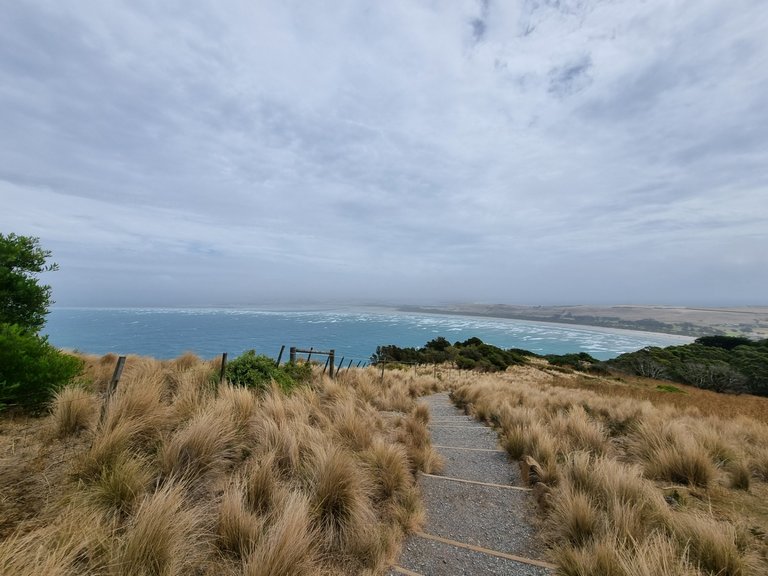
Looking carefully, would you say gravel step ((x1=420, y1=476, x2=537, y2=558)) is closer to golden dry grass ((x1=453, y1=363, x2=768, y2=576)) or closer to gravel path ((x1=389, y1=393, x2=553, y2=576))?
gravel path ((x1=389, y1=393, x2=553, y2=576))

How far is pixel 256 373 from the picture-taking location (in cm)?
849

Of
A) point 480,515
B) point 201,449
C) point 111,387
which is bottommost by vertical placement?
point 480,515

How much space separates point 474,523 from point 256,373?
6.23 m

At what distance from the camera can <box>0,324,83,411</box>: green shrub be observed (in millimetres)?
4989

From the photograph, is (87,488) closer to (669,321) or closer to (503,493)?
(503,493)

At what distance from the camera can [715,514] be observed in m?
3.96

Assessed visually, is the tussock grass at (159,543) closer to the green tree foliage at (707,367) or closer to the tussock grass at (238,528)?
the tussock grass at (238,528)

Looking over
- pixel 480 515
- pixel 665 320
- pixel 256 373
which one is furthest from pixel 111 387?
pixel 665 320

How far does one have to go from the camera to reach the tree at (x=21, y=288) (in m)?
8.99

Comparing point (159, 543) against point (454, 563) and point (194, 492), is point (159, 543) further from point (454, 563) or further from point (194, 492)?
point (454, 563)

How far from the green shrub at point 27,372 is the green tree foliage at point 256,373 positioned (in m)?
3.08

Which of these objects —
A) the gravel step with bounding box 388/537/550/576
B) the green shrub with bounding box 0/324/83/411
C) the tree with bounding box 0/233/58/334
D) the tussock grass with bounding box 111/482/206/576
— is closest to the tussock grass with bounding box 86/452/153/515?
the tussock grass with bounding box 111/482/206/576

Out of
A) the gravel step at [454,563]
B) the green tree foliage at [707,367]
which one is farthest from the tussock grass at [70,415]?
the green tree foliage at [707,367]

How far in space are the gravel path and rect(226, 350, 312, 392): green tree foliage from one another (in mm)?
4522
